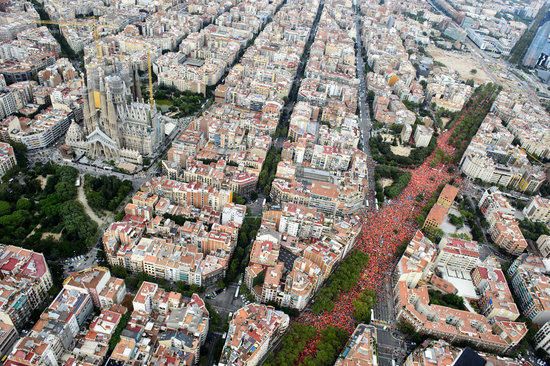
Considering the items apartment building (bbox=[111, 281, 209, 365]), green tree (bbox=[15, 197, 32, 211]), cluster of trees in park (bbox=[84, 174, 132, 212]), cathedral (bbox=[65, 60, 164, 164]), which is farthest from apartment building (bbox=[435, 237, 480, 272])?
green tree (bbox=[15, 197, 32, 211])

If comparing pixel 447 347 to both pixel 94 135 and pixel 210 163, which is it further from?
pixel 94 135

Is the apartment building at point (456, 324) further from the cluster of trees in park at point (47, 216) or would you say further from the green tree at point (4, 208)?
the green tree at point (4, 208)

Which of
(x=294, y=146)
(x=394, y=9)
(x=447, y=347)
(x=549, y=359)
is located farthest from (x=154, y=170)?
(x=394, y=9)

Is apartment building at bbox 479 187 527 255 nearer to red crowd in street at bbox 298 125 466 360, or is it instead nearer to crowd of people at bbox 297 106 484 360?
crowd of people at bbox 297 106 484 360

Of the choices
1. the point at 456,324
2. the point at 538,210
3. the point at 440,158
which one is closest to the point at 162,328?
the point at 456,324

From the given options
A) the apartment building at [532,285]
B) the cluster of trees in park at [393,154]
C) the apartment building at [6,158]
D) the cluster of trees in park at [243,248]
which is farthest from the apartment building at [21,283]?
the apartment building at [532,285]

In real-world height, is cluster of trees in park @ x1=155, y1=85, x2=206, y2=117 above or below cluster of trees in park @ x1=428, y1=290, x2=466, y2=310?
above
